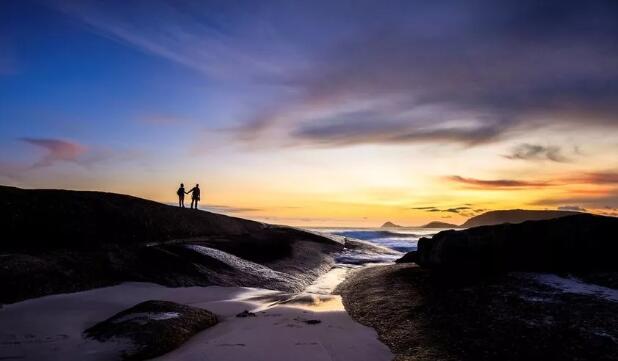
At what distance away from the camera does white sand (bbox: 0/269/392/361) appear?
24.5ft

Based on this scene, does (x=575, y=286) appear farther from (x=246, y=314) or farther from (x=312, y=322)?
(x=246, y=314)

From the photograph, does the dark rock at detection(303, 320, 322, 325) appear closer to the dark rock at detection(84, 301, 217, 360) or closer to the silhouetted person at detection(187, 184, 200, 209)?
the dark rock at detection(84, 301, 217, 360)

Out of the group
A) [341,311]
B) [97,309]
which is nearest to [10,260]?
[97,309]

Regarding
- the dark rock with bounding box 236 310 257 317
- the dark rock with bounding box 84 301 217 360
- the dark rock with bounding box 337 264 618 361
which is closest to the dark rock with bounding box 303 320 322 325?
the dark rock with bounding box 337 264 618 361

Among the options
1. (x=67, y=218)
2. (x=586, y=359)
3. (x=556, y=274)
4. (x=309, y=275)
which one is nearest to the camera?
(x=586, y=359)

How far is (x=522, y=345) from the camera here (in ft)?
25.2

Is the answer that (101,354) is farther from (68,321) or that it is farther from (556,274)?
(556,274)

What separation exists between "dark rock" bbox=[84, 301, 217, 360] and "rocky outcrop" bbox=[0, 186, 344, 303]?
3.67 m

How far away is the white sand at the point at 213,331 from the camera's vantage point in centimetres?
748

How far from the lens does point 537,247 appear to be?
1424 centimetres

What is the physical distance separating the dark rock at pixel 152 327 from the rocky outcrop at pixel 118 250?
12.0 ft

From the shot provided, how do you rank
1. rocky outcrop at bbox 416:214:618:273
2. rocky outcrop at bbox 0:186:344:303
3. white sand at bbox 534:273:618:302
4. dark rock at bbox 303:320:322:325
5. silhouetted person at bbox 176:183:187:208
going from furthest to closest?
silhouetted person at bbox 176:183:187:208 < rocky outcrop at bbox 416:214:618:273 < rocky outcrop at bbox 0:186:344:303 < white sand at bbox 534:273:618:302 < dark rock at bbox 303:320:322:325

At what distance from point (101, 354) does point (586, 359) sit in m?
7.80

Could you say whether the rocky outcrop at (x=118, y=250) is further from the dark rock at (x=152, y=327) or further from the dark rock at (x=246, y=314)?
the dark rock at (x=246, y=314)
